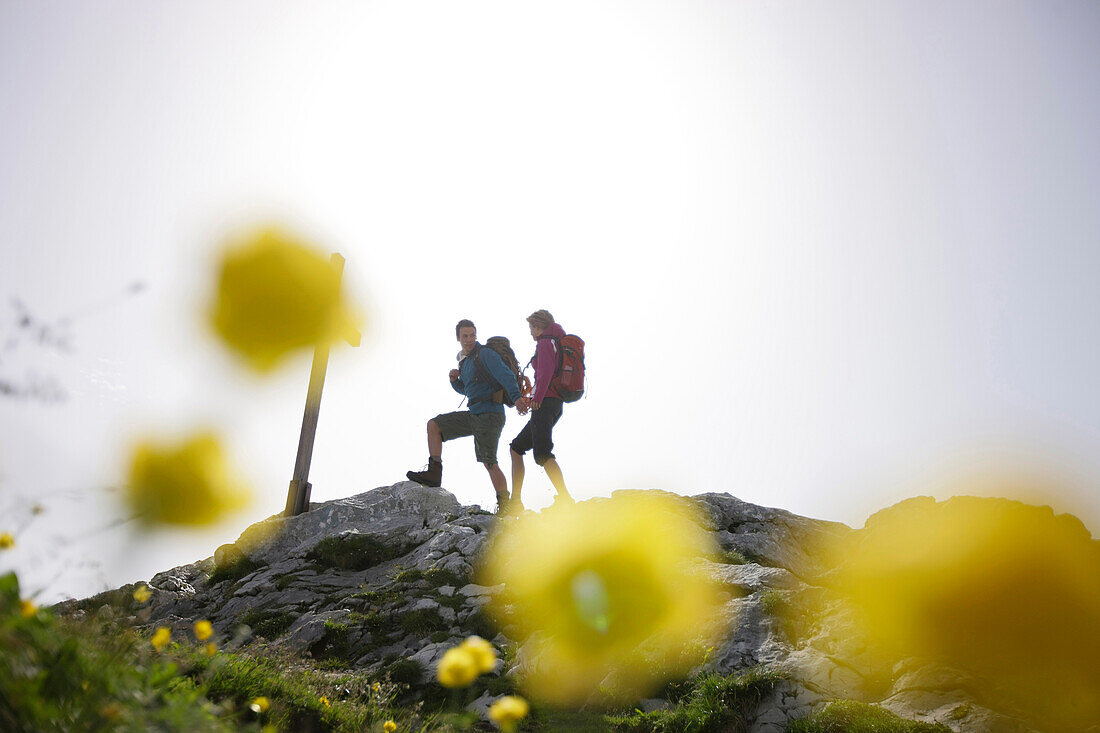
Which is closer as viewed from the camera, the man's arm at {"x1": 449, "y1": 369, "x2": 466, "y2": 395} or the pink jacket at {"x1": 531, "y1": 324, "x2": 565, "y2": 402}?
the pink jacket at {"x1": 531, "y1": 324, "x2": 565, "y2": 402}

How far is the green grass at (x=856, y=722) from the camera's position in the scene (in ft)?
12.9

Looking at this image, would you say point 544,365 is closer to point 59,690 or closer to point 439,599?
point 439,599

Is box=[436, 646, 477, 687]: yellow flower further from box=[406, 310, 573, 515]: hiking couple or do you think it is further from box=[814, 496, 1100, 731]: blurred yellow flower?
box=[406, 310, 573, 515]: hiking couple

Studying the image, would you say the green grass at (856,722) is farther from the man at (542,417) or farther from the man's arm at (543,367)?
the man's arm at (543,367)

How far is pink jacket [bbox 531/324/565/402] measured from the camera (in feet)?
29.2

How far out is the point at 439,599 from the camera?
732 centimetres

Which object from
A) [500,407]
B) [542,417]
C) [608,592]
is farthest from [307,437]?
[608,592]

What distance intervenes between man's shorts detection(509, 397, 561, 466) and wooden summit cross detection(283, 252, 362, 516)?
163 inches

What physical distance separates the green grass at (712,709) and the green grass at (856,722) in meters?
0.38

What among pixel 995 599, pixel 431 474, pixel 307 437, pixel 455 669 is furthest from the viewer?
pixel 307 437

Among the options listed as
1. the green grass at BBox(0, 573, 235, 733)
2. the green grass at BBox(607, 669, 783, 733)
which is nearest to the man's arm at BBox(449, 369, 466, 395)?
the green grass at BBox(607, 669, 783, 733)

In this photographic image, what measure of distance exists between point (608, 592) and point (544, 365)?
134 inches

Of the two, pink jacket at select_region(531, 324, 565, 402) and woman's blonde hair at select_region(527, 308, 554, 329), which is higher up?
woman's blonde hair at select_region(527, 308, 554, 329)

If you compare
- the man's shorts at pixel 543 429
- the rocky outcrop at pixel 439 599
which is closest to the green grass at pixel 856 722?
the rocky outcrop at pixel 439 599
